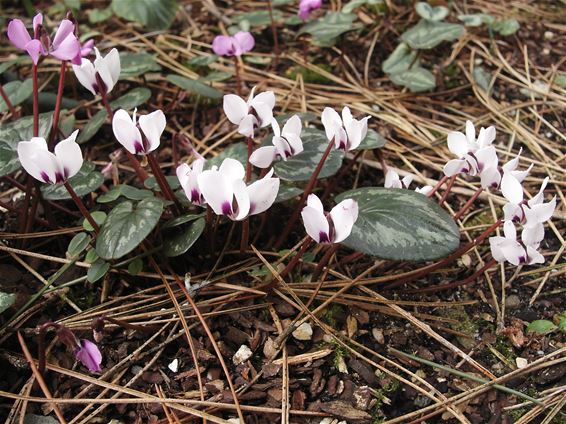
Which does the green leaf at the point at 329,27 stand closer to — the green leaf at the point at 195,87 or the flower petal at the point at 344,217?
the green leaf at the point at 195,87

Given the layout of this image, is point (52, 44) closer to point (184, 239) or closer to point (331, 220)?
point (184, 239)

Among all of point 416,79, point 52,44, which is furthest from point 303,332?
point 416,79

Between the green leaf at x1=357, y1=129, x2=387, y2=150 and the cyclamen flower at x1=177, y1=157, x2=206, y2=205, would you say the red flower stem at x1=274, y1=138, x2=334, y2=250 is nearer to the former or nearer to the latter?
the green leaf at x1=357, y1=129, x2=387, y2=150

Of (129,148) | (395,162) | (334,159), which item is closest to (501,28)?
(395,162)

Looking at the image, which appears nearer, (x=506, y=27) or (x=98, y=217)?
(x=98, y=217)

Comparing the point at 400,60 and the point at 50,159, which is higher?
the point at 50,159

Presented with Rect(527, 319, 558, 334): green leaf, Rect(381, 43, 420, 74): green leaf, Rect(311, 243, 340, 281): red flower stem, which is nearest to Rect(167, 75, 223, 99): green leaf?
Rect(381, 43, 420, 74): green leaf
